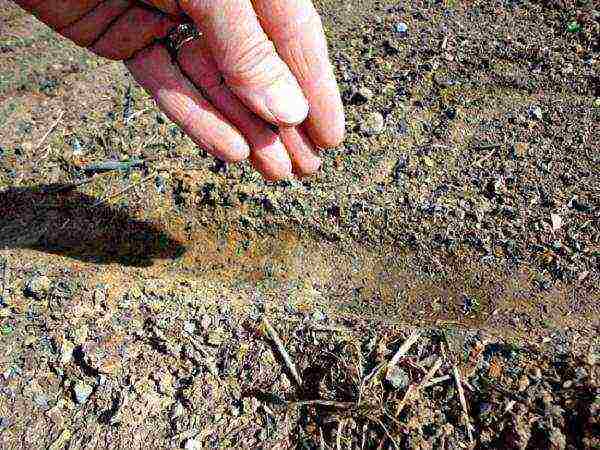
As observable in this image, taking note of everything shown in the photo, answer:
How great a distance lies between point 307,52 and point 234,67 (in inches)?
9.8

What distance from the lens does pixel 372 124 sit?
107 inches

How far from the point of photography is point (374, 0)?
340cm

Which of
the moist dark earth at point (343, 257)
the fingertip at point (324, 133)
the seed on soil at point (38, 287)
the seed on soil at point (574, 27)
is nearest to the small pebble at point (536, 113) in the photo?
the moist dark earth at point (343, 257)

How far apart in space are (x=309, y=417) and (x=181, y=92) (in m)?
1.05

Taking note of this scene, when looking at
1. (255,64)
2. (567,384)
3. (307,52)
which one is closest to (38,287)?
(255,64)

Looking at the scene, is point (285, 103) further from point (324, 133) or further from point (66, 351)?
point (66, 351)

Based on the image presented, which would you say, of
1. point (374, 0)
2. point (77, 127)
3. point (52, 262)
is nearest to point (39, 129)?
point (77, 127)

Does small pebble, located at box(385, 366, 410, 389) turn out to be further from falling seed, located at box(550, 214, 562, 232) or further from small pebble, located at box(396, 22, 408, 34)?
small pebble, located at box(396, 22, 408, 34)

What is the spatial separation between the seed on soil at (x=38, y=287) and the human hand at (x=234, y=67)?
2.26ft

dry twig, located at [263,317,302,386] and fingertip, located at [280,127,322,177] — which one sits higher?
fingertip, located at [280,127,322,177]

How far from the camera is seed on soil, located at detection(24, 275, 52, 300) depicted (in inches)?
84.5

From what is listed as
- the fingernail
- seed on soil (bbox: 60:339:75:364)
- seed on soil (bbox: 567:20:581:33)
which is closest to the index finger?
the fingernail

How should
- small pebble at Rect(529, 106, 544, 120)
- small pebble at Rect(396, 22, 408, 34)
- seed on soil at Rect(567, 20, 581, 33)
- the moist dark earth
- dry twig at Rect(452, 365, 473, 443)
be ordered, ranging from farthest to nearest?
1. small pebble at Rect(396, 22, 408, 34)
2. seed on soil at Rect(567, 20, 581, 33)
3. small pebble at Rect(529, 106, 544, 120)
4. the moist dark earth
5. dry twig at Rect(452, 365, 473, 443)

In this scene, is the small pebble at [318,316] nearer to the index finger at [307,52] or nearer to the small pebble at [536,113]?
the index finger at [307,52]
